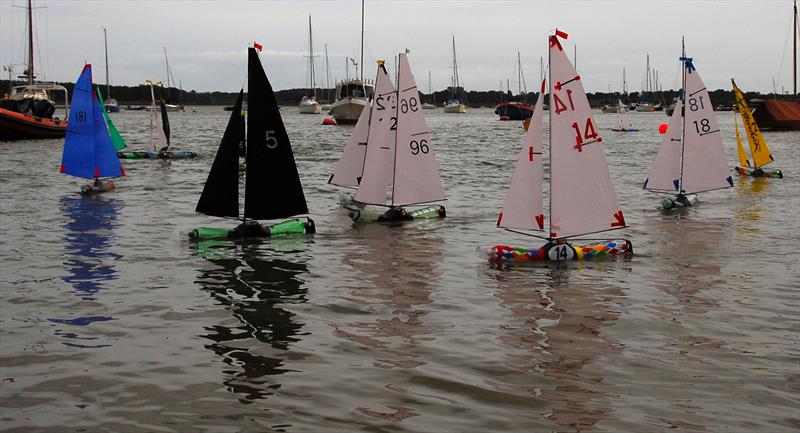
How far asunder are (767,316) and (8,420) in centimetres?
1012

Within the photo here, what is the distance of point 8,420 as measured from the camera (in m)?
7.98

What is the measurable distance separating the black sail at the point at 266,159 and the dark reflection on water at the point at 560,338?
5614 millimetres

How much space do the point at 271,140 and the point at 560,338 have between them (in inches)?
356

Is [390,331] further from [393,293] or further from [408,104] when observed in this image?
[408,104]

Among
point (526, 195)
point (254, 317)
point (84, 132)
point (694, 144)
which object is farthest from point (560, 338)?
point (84, 132)

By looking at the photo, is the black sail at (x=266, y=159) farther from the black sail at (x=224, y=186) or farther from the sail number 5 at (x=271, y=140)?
the black sail at (x=224, y=186)

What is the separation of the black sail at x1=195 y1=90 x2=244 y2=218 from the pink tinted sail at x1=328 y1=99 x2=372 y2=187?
222 inches

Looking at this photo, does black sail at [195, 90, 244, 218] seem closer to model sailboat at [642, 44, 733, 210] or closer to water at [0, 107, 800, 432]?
water at [0, 107, 800, 432]

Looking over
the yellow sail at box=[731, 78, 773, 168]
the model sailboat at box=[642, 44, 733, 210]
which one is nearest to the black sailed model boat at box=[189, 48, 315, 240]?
the model sailboat at box=[642, 44, 733, 210]

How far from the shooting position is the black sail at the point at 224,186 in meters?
17.5

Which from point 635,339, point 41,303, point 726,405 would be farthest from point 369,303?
point 726,405

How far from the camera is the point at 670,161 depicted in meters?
24.2

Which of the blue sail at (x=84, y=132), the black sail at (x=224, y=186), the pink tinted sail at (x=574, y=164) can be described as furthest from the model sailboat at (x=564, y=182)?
the blue sail at (x=84, y=132)

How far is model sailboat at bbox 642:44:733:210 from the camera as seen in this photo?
23375mm
